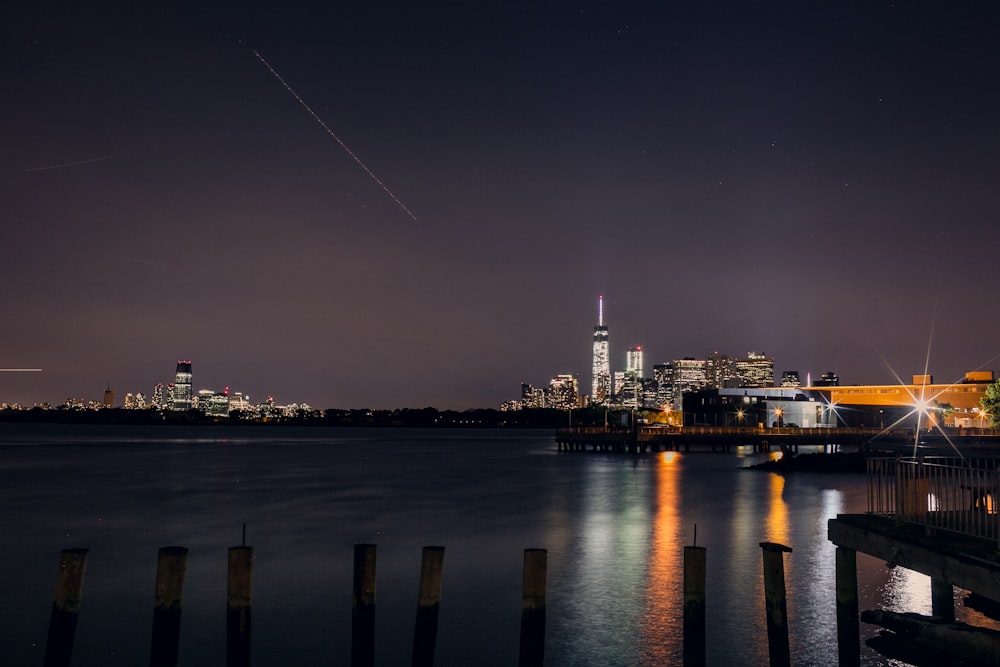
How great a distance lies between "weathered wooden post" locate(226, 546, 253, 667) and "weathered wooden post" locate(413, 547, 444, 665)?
3270mm

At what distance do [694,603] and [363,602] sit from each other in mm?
6531

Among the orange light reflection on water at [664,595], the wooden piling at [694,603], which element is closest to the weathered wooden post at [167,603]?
the wooden piling at [694,603]

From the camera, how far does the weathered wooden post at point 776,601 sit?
16656mm

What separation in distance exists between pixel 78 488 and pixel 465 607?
2375 inches

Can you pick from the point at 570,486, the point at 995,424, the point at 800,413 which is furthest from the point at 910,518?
the point at 800,413

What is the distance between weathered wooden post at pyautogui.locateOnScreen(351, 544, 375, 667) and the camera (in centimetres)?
1698

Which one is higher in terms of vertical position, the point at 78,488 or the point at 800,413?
the point at 800,413

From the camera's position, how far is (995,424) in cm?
10925

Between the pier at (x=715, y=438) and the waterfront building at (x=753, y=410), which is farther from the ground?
the waterfront building at (x=753, y=410)

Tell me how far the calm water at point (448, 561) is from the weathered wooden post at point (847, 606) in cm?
330

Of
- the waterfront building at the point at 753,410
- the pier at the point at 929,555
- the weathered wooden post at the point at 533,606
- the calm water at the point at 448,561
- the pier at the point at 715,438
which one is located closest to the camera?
the pier at the point at 929,555

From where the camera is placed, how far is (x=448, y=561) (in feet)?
124

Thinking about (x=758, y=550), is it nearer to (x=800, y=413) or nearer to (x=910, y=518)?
(x=910, y=518)

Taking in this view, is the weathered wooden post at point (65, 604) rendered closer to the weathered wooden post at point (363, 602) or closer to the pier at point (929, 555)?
the weathered wooden post at point (363, 602)
